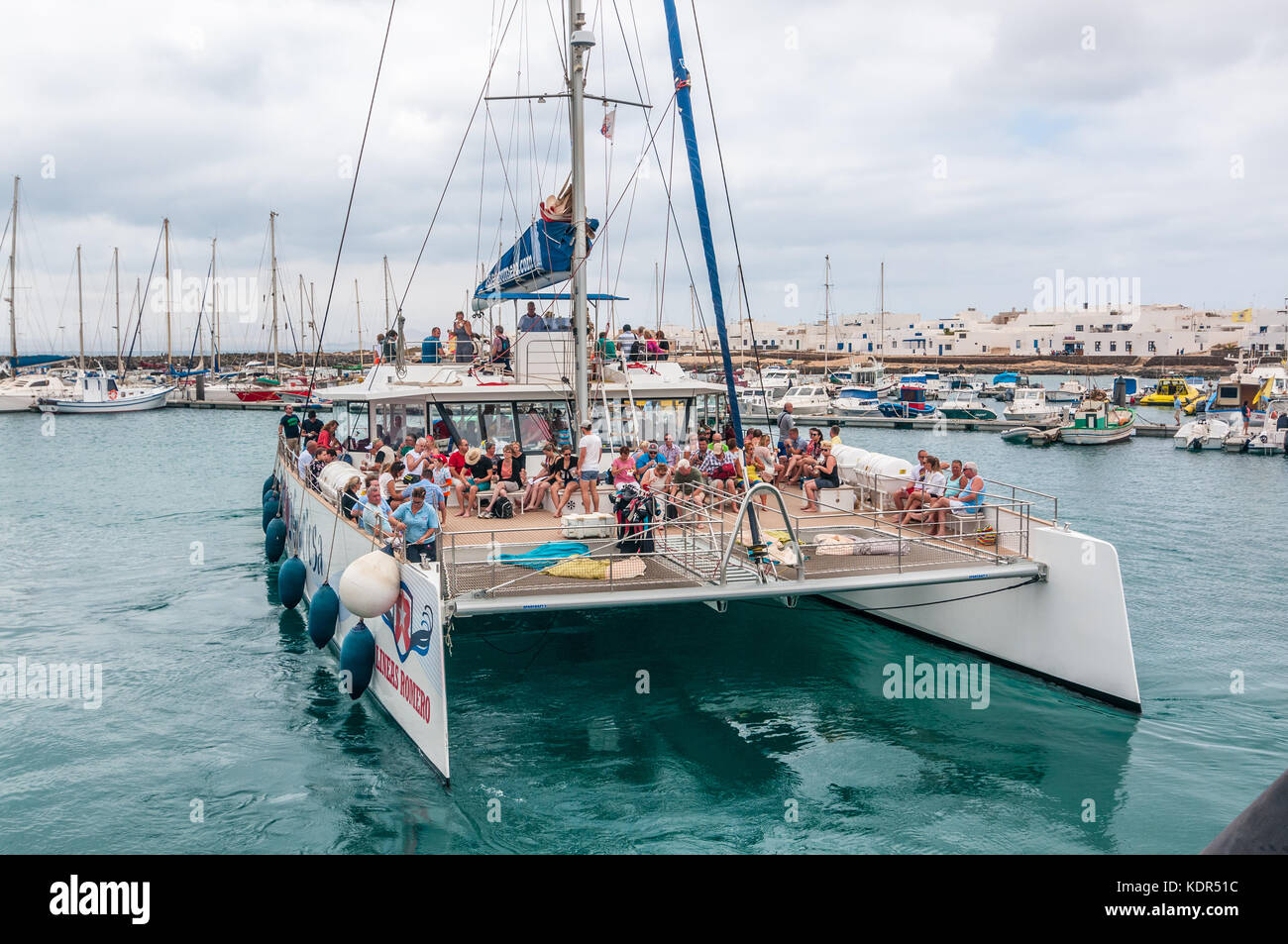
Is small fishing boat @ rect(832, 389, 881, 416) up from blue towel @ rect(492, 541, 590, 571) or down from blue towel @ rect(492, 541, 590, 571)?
up

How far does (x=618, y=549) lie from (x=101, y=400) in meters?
71.4

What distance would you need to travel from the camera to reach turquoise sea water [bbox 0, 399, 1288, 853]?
8.48m

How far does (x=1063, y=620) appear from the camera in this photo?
11.0m

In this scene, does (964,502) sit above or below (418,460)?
below

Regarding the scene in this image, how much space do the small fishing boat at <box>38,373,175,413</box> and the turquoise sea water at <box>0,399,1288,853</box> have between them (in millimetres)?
58316

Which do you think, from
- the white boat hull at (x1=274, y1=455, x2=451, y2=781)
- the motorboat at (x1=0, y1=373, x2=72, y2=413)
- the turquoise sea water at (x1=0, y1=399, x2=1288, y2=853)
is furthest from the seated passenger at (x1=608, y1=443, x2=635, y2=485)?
the motorboat at (x1=0, y1=373, x2=72, y2=413)

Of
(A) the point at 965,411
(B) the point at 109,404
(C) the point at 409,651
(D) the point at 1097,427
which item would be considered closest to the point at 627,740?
(C) the point at 409,651

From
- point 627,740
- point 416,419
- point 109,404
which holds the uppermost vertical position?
point 109,404

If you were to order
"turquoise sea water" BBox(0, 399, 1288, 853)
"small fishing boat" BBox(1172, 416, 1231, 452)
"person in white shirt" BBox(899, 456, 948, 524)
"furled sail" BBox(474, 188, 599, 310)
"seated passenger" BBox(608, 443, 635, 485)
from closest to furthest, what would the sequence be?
"turquoise sea water" BBox(0, 399, 1288, 853)
"seated passenger" BBox(608, 443, 635, 485)
"person in white shirt" BBox(899, 456, 948, 524)
"furled sail" BBox(474, 188, 599, 310)
"small fishing boat" BBox(1172, 416, 1231, 452)

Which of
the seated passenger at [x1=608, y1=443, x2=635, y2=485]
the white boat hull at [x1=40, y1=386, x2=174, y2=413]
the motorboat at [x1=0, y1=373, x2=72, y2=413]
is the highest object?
the motorboat at [x1=0, y1=373, x2=72, y2=413]

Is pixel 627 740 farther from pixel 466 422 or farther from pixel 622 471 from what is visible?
pixel 466 422

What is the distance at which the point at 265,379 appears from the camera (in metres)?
80.4

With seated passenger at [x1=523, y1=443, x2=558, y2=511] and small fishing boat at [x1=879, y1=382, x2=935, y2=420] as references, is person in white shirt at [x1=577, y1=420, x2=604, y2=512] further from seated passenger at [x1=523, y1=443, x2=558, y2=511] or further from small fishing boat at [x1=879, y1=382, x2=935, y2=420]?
small fishing boat at [x1=879, y1=382, x2=935, y2=420]

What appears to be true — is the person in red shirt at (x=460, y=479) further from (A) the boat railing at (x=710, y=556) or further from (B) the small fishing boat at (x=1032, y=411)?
(B) the small fishing boat at (x=1032, y=411)
